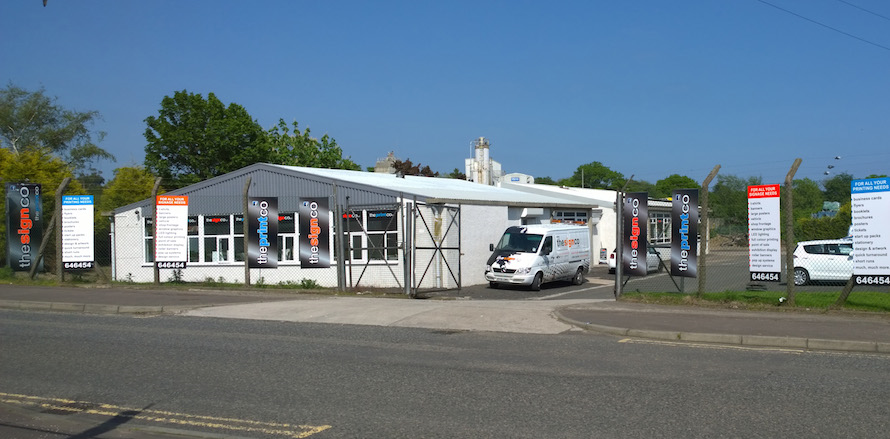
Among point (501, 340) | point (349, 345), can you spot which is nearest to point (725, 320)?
point (501, 340)

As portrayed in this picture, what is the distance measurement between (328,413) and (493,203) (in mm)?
20278

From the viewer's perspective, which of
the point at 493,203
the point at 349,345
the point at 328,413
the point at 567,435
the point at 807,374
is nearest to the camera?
the point at 567,435

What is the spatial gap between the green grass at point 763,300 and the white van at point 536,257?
6928 mm

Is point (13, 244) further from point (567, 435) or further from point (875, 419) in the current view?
point (875, 419)

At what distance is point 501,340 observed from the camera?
11977 millimetres

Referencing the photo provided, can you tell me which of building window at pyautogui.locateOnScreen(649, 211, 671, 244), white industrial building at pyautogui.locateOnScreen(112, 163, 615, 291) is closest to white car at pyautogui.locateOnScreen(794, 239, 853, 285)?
white industrial building at pyautogui.locateOnScreen(112, 163, 615, 291)

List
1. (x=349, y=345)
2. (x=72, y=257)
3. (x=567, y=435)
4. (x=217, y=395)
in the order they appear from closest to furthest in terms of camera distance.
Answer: (x=567, y=435), (x=217, y=395), (x=349, y=345), (x=72, y=257)

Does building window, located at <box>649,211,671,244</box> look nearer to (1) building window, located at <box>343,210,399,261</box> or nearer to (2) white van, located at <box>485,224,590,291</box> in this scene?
(2) white van, located at <box>485,224,590,291</box>

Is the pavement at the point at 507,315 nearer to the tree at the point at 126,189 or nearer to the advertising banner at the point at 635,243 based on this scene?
the advertising banner at the point at 635,243

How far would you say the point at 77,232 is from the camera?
21734 millimetres

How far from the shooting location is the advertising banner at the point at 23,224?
22469 millimetres

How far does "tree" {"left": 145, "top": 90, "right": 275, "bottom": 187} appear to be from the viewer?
1859 inches

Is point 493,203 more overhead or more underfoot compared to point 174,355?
more overhead

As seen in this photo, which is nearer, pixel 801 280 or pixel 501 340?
pixel 501 340
